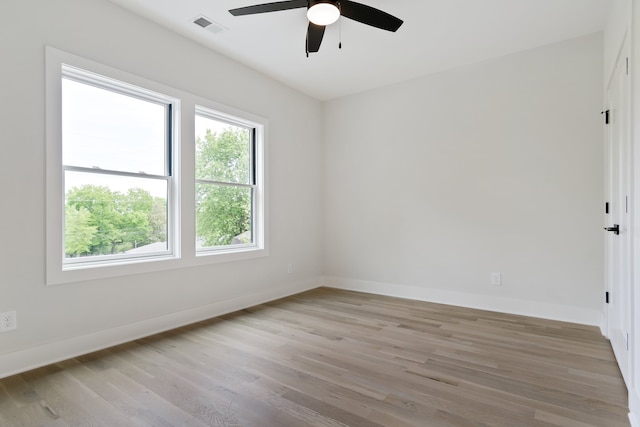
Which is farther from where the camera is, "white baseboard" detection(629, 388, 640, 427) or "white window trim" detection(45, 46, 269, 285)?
"white window trim" detection(45, 46, 269, 285)

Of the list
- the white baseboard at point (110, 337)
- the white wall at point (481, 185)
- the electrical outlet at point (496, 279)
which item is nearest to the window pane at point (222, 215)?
the white baseboard at point (110, 337)

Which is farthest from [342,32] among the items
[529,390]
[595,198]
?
[529,390]

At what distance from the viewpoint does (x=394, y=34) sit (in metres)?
3.35

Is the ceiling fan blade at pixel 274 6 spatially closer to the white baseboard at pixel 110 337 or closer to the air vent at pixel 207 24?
the air vent at pixel 207 24

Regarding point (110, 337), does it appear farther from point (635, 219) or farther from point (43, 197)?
point (635, 219)

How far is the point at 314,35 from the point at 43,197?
2.43 metres

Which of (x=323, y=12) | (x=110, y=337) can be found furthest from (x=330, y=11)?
(x=110, y=337)

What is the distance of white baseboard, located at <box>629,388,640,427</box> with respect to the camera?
1.67m

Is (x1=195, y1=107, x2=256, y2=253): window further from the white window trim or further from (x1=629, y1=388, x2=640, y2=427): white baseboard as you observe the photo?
(x1=629, y1=388, x2=640, y2=427): white baseboard

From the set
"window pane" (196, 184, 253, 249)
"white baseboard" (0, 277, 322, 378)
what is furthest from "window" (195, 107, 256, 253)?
"white baseboard" (0, 277, 322, 378)

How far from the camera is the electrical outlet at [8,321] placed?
7.52 feet

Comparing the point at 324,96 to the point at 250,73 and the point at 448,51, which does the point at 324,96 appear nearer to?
the point at 250,73

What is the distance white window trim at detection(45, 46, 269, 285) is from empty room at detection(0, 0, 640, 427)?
20mm

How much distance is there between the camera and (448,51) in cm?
371
